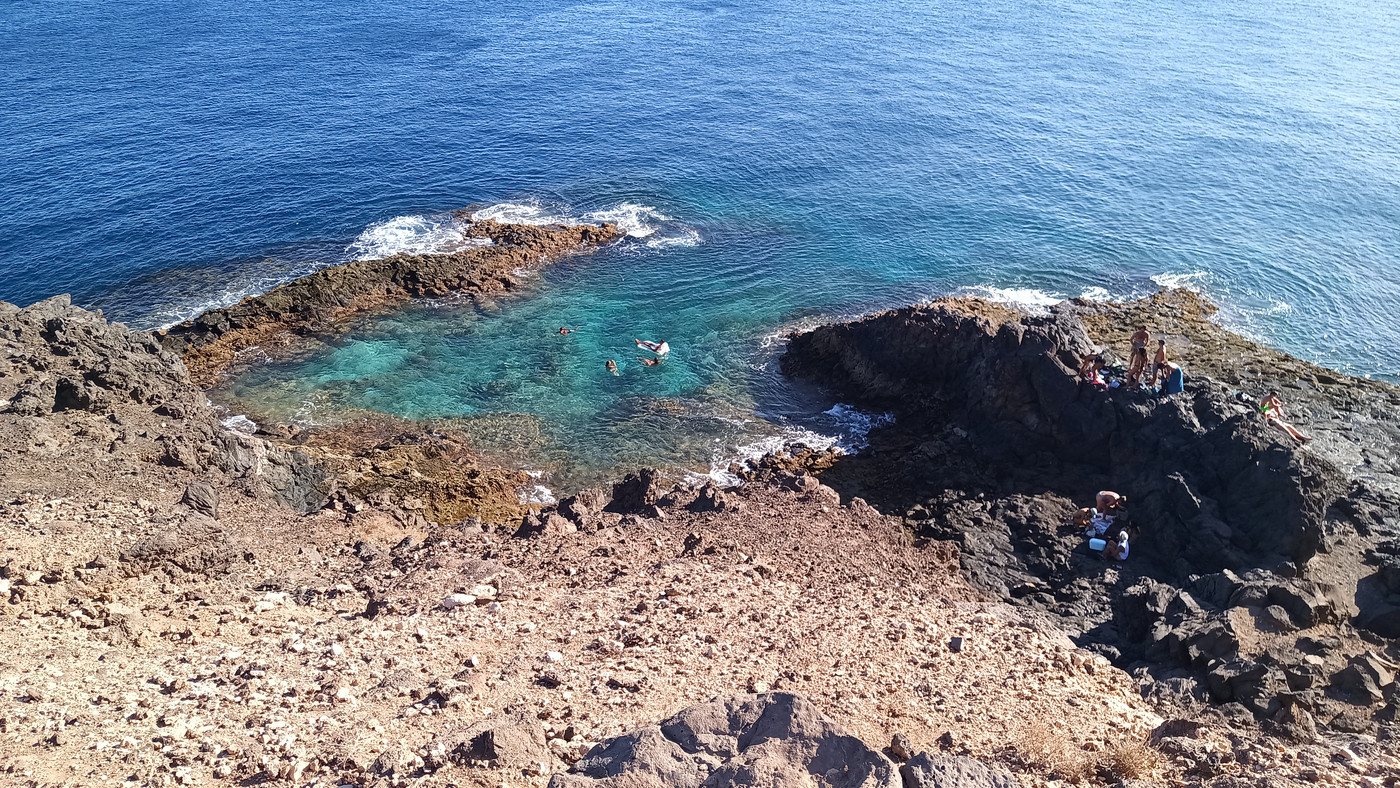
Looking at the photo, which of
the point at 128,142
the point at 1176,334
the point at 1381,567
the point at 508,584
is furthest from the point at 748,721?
the point at 128,142

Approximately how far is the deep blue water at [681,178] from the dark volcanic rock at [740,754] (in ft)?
64.4

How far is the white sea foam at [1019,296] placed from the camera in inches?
1678

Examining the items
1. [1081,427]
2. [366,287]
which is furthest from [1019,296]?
[366,287]

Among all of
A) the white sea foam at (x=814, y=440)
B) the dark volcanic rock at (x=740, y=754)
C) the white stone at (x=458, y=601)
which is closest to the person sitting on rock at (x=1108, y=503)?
the white sea foam at (x=814, y=440)

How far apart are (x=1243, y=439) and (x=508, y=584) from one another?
21.9 meters

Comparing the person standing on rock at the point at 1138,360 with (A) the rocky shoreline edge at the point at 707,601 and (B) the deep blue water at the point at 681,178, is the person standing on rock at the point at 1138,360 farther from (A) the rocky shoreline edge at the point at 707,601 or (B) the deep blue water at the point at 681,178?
(B) the deep blue water at the point at 681,178

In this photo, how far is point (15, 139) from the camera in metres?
56.9

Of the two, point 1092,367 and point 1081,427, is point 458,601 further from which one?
point 1092,367

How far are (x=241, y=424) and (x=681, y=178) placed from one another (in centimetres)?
3373

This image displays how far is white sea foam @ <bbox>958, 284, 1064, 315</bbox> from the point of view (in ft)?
140

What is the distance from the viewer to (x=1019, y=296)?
4369 centimetres

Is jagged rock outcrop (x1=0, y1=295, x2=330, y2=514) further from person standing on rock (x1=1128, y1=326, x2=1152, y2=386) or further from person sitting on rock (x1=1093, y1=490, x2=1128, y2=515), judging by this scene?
person standing on rock (x1=1128, y1=326, x2=1152, y2=386)

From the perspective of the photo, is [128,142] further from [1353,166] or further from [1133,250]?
[1353,166]

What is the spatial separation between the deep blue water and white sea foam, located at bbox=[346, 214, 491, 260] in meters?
0.39
